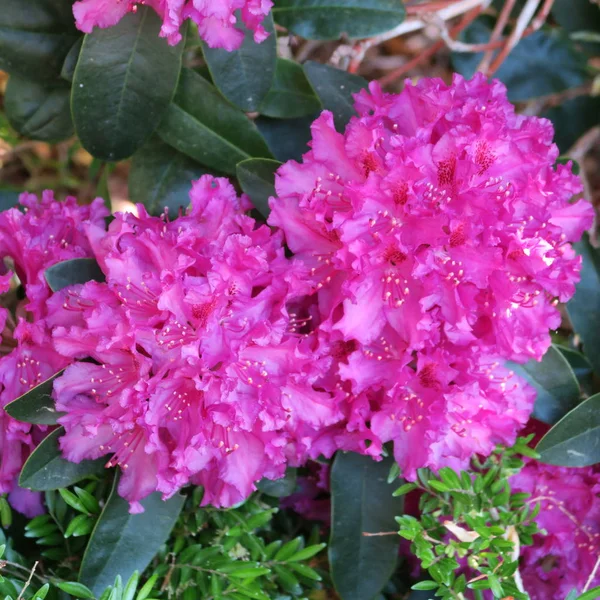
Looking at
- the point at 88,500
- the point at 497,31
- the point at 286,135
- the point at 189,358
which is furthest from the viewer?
the point at 497,31

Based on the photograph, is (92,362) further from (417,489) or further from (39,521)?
(417,489)

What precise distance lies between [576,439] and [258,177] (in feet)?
2.24

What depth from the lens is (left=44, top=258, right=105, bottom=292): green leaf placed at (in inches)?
43.3

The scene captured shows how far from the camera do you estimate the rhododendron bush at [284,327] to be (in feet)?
3.34

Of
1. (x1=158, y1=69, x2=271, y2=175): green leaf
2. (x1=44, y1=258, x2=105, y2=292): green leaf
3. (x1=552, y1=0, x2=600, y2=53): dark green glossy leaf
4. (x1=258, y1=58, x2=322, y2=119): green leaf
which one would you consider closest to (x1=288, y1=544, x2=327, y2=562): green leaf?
(x1=44, y1=258, x2=105, y2=292): green leaf

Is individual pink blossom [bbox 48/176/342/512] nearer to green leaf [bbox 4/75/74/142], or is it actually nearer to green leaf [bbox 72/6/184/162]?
green leaf [bbox 72/6/184/162]

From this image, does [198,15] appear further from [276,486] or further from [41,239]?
[276,486]

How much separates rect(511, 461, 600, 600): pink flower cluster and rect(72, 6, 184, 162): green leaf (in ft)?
2.96

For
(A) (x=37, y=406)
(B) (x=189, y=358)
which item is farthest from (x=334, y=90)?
(A) (x=37, y=406)

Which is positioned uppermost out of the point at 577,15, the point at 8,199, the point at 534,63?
the point at 577,15

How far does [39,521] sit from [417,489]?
0.65 m

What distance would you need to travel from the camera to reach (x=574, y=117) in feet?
5.90

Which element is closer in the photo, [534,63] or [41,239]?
[41,239]

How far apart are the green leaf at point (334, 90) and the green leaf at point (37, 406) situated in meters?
0.64
